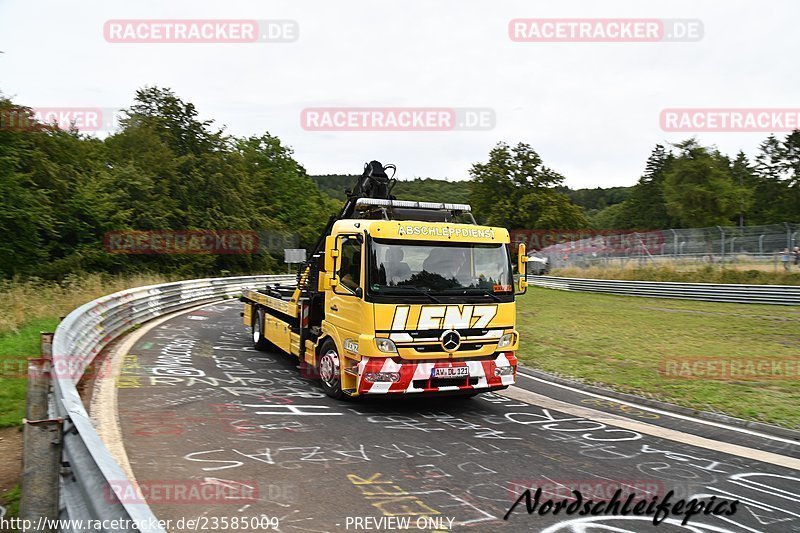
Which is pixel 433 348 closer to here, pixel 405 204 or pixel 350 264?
pixel 350 264

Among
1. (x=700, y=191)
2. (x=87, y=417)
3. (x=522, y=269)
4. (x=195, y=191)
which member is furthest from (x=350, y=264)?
(x=700, y=191)

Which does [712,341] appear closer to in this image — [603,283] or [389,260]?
[389,260]

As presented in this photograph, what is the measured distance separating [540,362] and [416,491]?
7.67m

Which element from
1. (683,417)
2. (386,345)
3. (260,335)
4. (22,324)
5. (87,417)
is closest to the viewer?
(87,417)

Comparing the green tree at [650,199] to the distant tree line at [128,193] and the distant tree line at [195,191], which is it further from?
the distant tree line at [128,193]

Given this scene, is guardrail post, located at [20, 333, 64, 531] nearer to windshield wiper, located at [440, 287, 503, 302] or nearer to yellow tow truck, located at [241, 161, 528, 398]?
yellow tow truck, located at [241, 161, 528, 398]

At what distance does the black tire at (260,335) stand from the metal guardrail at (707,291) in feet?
75.5

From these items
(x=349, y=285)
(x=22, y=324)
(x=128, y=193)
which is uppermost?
(x=128, y=193)

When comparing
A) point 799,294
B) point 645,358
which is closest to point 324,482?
point 645,358

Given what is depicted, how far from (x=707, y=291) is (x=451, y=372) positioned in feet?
82.4

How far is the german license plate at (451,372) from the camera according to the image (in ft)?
26.4

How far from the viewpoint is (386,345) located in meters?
7.87

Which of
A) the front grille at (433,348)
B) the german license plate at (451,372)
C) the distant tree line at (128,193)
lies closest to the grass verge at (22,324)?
the distant tree line at (128,193)

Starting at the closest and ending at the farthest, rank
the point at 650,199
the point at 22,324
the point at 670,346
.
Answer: the point at 22,324, the point at 670,346, the point at 650,199
